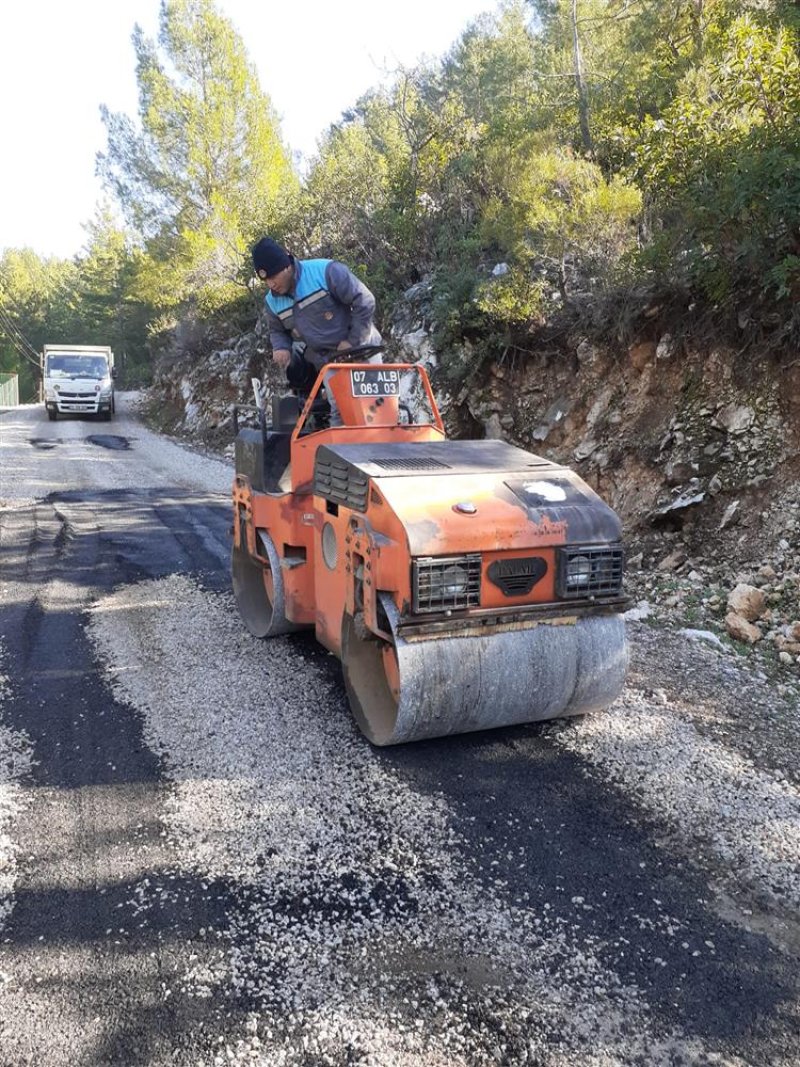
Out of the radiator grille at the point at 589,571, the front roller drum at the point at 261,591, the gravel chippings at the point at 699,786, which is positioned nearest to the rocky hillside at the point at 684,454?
the gravel chippings at the point at 699,786

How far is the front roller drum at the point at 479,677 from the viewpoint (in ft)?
12.3

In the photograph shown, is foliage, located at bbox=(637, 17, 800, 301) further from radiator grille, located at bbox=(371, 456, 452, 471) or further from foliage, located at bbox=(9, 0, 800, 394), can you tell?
radiator grille, located at bbox=(371, 456, 452, 471)

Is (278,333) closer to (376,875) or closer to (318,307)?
(318,307)

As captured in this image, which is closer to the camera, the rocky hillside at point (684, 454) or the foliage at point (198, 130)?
the rocky hillside at point (684, 454)

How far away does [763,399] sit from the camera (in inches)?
286

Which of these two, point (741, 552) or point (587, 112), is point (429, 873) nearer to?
point (741, 552)

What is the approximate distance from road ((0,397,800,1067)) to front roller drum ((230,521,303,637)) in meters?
0.28

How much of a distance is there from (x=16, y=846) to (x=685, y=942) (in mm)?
2555

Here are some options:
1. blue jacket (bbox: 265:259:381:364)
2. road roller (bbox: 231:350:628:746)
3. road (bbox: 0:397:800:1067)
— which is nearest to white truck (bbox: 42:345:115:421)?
blue jacket (bbox: 265:259:381:364)

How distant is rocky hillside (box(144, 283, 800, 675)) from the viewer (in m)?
6.13

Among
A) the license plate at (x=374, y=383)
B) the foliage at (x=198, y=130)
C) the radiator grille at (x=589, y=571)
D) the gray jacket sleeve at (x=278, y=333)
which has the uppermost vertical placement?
the foliage at (x=198, y=130)

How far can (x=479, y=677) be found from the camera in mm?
3811

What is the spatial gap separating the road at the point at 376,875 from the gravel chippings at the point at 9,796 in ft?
0.05

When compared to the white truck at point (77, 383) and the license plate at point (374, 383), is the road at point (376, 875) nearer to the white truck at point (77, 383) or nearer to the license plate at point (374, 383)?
the license plate at point (374, 383)
